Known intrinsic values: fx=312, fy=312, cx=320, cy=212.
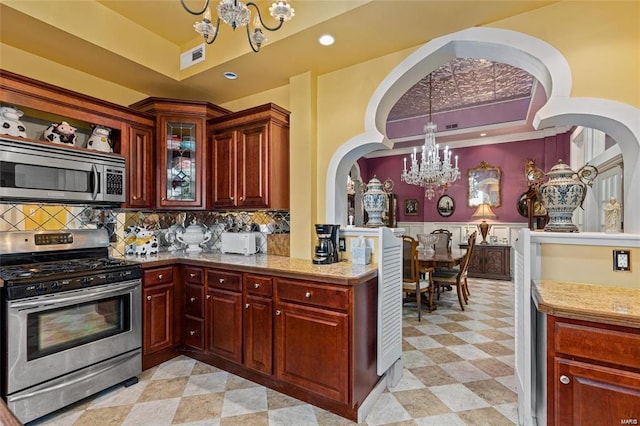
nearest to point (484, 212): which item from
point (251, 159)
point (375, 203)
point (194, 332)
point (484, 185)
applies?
point (484, 185)

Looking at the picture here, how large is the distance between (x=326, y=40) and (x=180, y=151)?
73.5 inches

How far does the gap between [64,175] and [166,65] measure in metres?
1.40

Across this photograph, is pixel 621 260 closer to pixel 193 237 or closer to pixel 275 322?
pixel 275 322

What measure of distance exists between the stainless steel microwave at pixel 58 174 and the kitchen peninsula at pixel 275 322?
703mm

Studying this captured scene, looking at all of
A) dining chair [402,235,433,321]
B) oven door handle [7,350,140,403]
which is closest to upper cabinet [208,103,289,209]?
oven door handle [7,350,140,403]

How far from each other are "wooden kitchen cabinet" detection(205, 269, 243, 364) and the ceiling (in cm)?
193

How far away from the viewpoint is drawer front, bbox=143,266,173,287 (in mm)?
2699

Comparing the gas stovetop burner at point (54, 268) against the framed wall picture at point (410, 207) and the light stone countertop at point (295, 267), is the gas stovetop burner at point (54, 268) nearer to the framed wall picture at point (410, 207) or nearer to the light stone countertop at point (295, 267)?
the light stone countertop at point (295, 267)

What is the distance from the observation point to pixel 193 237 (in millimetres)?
3459

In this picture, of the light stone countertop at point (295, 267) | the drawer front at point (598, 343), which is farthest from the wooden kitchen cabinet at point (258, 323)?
the drawer front at point (598, 343)

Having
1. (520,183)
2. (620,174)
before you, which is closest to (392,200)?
(520,183)

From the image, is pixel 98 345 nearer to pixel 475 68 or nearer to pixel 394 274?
pixel 394 274

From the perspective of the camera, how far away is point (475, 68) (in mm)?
4328

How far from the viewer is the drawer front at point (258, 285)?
238 centimetres
